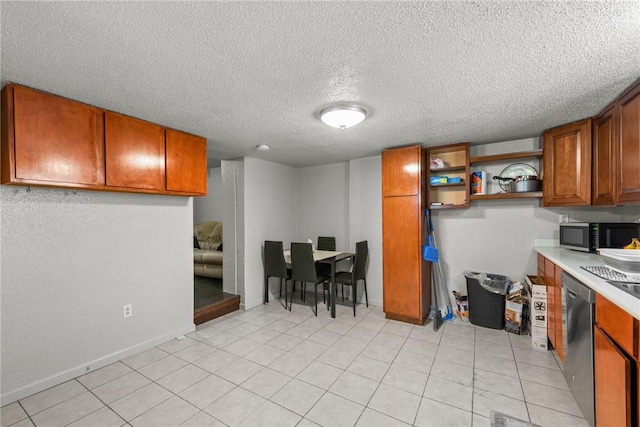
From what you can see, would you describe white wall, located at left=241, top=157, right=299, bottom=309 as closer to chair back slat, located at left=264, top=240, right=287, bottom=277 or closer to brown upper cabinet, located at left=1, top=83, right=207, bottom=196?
chair back slat, located at left=264, top=240, right=287, bottom=277

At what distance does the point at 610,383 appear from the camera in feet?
4.68

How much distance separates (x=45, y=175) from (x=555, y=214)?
475 centimetres

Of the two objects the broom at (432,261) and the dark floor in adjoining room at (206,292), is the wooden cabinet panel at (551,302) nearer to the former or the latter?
the broom at (432,261)

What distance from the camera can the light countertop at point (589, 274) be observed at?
128 centimetres

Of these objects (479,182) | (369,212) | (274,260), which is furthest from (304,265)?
(479,182)

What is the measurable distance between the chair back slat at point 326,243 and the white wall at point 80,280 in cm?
222

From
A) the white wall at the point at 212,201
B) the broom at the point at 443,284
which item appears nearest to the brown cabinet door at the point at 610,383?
the broom at the point at 443,284

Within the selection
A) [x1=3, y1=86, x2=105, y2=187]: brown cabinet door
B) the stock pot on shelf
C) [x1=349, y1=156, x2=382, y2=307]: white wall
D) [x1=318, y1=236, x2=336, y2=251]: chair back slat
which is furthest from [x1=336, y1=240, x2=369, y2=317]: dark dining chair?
[x1=3, y1=86, x2=105, y2=187]: brown cabinet door

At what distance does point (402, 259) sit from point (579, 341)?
1776 millimetres

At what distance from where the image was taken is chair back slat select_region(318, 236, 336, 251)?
15.0ft

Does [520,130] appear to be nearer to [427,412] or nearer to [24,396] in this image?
[427,412]

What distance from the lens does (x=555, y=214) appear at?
123 inches

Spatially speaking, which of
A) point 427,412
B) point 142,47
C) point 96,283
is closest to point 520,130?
point 427,412

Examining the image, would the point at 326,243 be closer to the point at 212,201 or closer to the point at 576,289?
the point at 212,201
